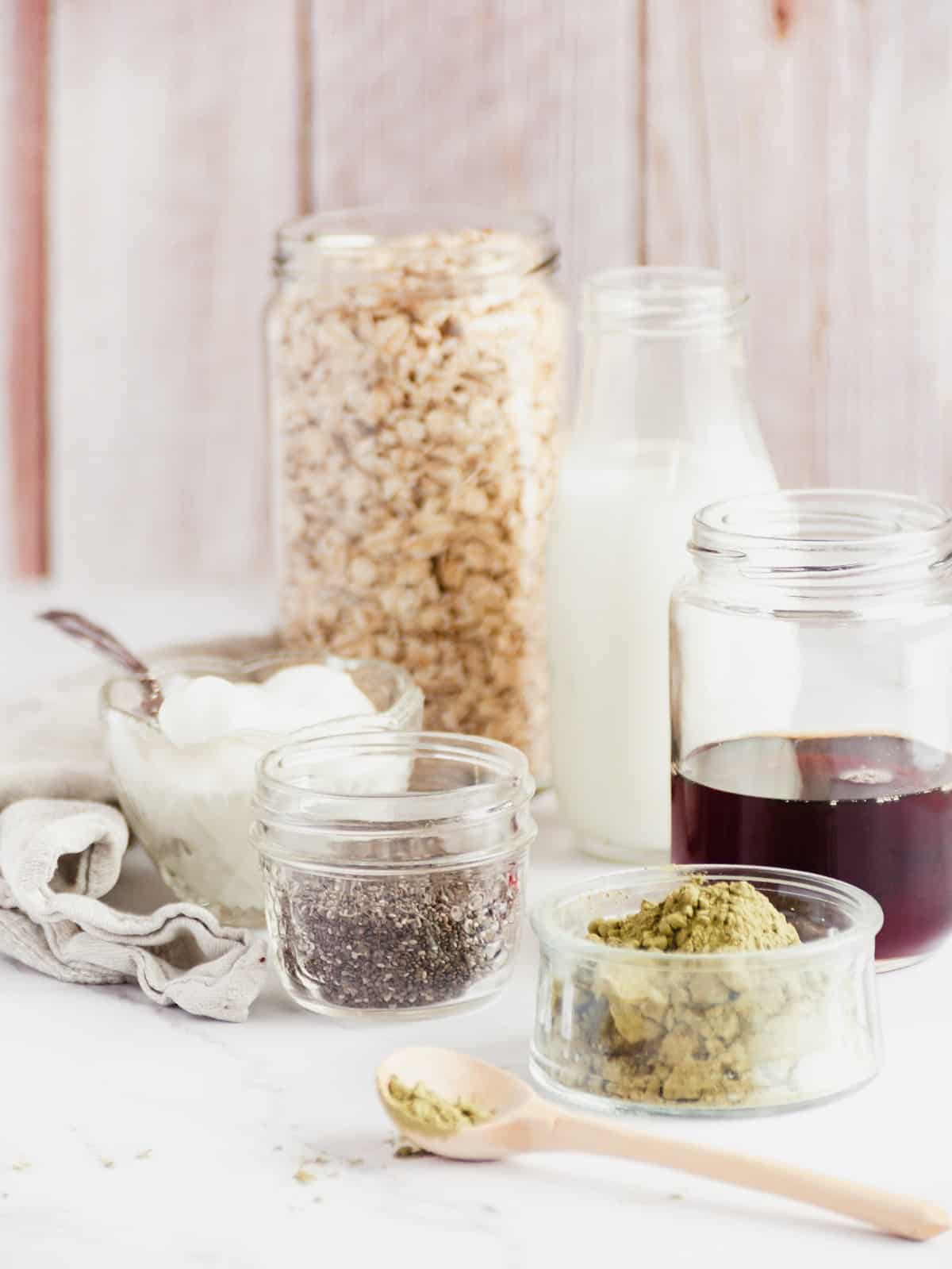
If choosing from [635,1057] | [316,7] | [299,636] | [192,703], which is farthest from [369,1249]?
[316,7]

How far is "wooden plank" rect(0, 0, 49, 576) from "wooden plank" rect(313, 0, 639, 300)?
0.26 metres

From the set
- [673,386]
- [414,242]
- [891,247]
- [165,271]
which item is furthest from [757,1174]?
[165,271]

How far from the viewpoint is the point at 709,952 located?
72 cm

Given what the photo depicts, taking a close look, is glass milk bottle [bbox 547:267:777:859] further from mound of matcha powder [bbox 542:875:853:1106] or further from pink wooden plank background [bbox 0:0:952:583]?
pink wooden plank background [bbox 0:0:952:583]

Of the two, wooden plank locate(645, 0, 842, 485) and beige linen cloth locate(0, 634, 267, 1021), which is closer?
beige linen cloth locate(0, 634, 267, 1021)

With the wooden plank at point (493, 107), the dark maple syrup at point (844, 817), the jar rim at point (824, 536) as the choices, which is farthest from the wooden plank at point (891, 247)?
the dark maple syrup at point (844, 817)

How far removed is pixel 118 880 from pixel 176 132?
0.82 m

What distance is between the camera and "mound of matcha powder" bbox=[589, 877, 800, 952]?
0.73 meters

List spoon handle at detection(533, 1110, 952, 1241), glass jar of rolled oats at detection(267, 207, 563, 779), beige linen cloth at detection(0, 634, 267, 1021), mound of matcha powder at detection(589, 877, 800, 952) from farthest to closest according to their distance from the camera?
glass jar of rolled oats at detection(267, 207, 563, 779) → beige linen cloth at detection(0, 634, 267, 1021) → mound of matcha powder at detection(589, 877, 800, 952) → spoon handle at detection(533, 1110, 952, 1241)

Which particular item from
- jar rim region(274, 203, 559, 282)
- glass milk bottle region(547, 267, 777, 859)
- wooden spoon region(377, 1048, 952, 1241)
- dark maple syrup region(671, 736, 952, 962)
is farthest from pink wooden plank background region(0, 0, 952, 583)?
wooden spoon region(377, 1048, 952, 1241)

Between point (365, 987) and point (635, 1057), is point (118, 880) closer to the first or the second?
point (365, 987)

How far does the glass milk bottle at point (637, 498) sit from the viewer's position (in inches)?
39.4

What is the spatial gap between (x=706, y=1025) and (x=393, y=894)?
6.5 inches

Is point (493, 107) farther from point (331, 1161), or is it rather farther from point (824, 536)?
point (331, 1161)
